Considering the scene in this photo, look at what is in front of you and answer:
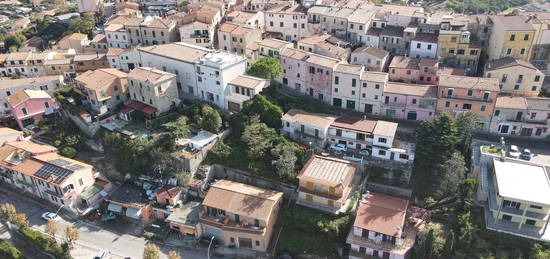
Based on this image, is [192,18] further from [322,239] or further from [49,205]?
[322,239]

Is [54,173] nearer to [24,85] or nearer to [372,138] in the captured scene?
[24,85]

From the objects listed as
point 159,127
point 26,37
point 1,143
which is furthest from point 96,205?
point 26,37

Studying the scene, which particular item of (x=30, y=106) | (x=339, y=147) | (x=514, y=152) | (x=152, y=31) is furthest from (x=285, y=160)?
(x=30, y=106)

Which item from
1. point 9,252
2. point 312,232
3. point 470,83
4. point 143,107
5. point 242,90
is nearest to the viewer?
point 312,232

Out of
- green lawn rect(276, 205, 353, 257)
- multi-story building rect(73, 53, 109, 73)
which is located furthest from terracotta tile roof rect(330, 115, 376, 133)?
multi-story building rect(73, 53, 109, 73)

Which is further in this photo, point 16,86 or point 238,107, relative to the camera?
point 16,86

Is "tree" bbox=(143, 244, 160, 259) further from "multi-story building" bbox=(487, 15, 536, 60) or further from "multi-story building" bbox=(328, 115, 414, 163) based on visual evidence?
"multi-story building" bbox=(487, 15, 536, 60)

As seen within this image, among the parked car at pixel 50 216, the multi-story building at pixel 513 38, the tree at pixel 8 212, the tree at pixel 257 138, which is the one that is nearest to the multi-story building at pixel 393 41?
the multi-story building at pixel 513 38
